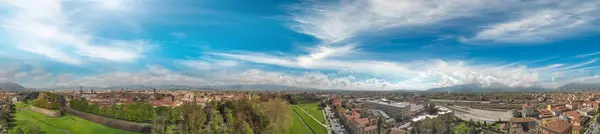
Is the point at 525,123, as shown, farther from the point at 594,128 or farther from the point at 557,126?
the point at 594,128

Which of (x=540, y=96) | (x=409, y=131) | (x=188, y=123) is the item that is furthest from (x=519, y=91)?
(x=188, y=123)

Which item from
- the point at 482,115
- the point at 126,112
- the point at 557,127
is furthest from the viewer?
the point at 482,115

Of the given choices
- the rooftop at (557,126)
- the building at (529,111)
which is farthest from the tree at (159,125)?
Result: the building at (529,111)

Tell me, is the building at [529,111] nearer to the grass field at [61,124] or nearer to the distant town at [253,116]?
the distant town at [253,116]

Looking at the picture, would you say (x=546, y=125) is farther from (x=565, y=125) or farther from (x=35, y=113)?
(x=35, y=113)

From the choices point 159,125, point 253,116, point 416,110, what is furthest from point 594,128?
point 159,125

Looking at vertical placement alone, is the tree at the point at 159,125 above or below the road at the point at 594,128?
above

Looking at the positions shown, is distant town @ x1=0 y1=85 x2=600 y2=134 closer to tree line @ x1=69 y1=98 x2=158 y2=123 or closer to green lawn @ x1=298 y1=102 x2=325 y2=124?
tree line @ x1=69 y1=98 x2=158 y2=123
